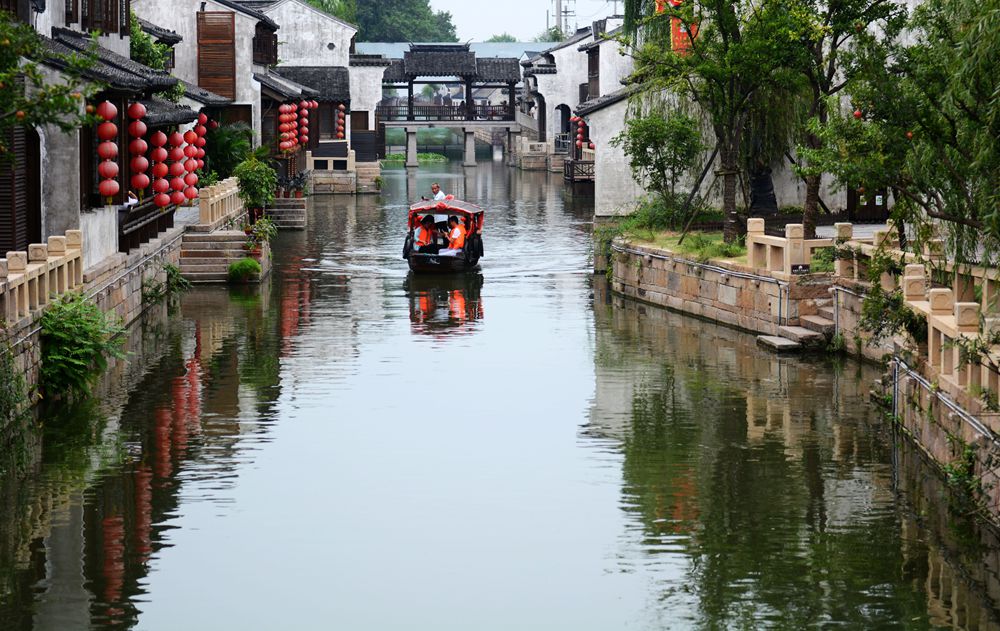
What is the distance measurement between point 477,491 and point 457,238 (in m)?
20.3

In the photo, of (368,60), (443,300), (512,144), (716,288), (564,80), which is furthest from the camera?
(512,144)

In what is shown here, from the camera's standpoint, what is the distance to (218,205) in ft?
125

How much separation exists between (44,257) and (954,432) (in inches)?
468

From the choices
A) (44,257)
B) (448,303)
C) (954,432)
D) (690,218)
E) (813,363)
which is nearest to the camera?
(954,432)

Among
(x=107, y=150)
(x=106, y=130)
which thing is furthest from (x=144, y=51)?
(x=107, y=150)

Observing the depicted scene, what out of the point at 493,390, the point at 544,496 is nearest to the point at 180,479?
the point at 544,496

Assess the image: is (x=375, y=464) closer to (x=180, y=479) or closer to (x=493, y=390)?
(x=180, y=479)

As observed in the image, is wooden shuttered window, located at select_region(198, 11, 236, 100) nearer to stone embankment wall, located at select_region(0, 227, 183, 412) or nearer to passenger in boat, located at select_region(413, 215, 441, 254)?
passenger in boat, located at select_region(413, 215, 441, 254)

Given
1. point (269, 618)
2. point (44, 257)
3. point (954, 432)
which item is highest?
point (44, 257)

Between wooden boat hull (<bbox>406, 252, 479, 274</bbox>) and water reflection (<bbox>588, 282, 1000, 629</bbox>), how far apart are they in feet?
35.9

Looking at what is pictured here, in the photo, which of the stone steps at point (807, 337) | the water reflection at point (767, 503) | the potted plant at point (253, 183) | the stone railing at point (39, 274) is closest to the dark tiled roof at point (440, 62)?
the potted plant at point (253, 183)

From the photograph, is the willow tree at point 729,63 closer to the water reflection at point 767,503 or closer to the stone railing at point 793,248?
the stone railing at point 793,248

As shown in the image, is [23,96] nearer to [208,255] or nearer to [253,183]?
[208,255]

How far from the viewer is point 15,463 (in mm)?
18766
